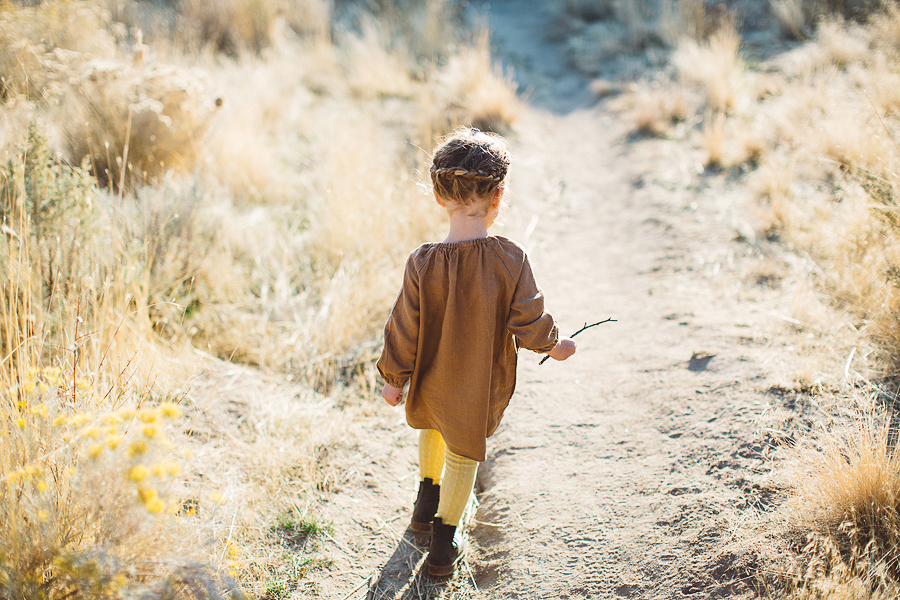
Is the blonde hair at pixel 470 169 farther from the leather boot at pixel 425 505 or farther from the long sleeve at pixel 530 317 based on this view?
the leather boot at pixel 425 505

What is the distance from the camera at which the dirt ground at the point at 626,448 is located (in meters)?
1.90

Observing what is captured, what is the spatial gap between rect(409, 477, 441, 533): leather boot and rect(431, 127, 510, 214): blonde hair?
1156 millimetres

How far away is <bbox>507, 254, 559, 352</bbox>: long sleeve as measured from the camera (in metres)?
1.67

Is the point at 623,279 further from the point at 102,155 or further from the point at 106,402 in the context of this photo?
the point at 102,155

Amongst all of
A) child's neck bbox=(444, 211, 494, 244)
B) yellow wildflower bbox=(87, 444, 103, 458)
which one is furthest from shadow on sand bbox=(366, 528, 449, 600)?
child's neck bbox=(444, 211, 494, 244)

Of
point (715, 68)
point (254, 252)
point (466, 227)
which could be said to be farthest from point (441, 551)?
point (715, 68)

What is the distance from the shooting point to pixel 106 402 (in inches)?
79.2

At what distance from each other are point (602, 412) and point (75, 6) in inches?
222

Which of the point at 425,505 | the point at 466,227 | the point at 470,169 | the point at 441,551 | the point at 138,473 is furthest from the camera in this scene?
the point at 425,505

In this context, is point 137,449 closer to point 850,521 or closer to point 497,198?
point 497,198

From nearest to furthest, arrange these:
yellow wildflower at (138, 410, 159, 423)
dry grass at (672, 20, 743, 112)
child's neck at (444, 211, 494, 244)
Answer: yellow wildflower at (138, 410, 159, 423), child's neck at (444, 211, 494, 244), dry grass at (672, 20, 743, 112)

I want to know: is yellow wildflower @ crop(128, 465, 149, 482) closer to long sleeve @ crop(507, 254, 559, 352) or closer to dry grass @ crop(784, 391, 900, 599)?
long sleeve @ crop(507, 254, 559, 352)

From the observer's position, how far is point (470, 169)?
1.58 m

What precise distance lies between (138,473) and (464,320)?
974 millimetres
